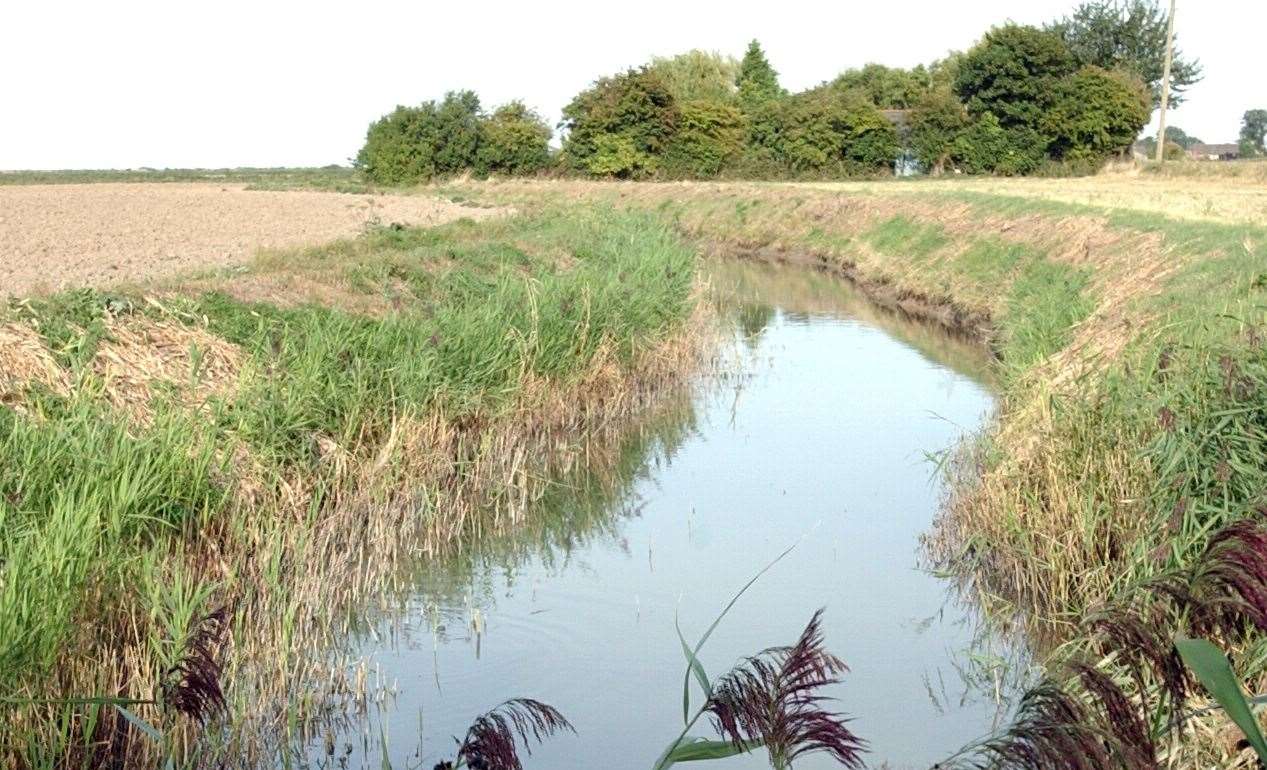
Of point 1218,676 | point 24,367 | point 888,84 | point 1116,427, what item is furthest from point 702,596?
point 888,84

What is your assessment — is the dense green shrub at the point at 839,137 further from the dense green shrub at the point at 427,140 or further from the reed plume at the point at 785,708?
the reed plume at the point at 785,708

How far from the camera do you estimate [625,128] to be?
5538cm

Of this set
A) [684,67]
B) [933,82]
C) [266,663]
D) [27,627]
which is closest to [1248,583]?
[27,627]

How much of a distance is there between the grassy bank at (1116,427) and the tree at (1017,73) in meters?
35.4

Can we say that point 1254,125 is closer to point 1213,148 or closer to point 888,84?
point 1213,148

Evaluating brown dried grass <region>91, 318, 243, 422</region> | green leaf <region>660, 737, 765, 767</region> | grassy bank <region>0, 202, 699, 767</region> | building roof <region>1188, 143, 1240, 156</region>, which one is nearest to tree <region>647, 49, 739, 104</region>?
building roof <region>1188, 143, 1240, 156</region>

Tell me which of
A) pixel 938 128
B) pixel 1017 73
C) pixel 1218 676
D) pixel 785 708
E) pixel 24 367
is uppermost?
pixel 1017 73

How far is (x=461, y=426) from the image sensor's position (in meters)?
11.3

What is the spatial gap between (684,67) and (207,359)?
7577 centimetres

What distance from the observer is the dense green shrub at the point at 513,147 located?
57812mm

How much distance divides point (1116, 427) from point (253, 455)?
500 cm

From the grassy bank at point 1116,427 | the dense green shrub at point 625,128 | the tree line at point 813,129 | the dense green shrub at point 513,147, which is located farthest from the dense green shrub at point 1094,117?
the grassy bank at point 1116,427

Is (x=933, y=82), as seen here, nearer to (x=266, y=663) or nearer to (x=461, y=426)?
(x=461, y=426)

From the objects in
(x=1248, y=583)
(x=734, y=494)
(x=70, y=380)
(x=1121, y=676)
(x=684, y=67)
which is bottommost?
(x=734, y=494)
